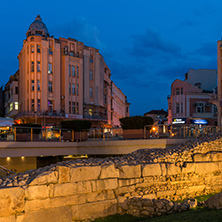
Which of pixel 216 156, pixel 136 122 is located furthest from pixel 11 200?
pixel 136 122

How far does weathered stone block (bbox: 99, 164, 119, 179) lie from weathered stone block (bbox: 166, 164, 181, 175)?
2537 mm

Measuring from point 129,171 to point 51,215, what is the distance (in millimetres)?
3310

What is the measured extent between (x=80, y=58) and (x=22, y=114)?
48.8ft

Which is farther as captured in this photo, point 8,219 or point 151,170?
point 151,170

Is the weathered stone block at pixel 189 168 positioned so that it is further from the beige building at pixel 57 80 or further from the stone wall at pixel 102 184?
the beige building at pixel 57 80

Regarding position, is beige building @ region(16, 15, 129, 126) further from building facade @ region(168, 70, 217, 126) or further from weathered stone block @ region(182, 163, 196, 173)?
weathered stone block @ region(182, 163, 196, 173)

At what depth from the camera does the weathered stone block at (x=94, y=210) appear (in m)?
9.10

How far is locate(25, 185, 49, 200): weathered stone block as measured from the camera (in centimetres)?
837

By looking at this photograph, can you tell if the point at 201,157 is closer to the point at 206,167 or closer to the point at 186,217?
the point at 206,167

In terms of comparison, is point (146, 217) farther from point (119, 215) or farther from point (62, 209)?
point (62, 209)

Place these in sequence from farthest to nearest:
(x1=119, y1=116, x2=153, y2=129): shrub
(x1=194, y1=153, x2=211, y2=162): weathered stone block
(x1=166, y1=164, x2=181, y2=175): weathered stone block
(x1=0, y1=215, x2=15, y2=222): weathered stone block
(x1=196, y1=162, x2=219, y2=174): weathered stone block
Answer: (x1=119, y1=116, x2=153, y2=129): shrub → (x1=194, y1=153, x2=211, y2=162): weathered stone block → (x1=196, y1=162, x2=219, y2=174): weathered stone block → (x1=166, y1=164, x2=181, y2=175): weathered stone block → (x1=0, y1=215, x2=15, y2=222): weathered stone block

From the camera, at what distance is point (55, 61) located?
49.3 m

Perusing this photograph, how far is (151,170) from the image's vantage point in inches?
435

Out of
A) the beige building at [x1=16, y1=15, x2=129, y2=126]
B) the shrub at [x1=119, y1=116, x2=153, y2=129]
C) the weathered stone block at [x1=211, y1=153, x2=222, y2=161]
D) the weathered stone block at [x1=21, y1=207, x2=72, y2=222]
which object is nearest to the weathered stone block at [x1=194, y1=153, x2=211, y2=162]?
the weathered stone block at [x1=211, y1=153, x2=222, y2=161]
